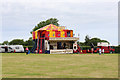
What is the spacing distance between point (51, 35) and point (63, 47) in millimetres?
4194

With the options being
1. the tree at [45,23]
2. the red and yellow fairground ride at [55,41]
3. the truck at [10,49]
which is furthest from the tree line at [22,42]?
the red and yellow fairground ride at [55,41]

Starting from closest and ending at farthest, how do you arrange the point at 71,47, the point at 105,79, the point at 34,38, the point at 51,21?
the point at 105,79 < the point at 71,47 < the point at 34,38 < the point at 51,21

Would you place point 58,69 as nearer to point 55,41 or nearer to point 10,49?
point 55,41

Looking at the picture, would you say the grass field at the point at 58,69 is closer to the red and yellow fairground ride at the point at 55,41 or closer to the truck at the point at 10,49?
the red and yellow fairground ride at the point at 55,41

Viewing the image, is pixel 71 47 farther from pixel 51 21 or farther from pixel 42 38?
pixel 51 21

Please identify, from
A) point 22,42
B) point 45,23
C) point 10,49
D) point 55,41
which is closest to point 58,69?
point 55,41

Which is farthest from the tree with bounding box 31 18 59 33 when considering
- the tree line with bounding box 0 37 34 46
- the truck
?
the truck

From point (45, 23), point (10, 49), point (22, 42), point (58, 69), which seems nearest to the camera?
point (58, 69)

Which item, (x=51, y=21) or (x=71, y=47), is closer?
(x=71, y=47)

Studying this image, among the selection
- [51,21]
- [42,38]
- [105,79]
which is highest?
[51,21]

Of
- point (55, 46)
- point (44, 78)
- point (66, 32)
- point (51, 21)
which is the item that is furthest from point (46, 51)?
point (44, 78)

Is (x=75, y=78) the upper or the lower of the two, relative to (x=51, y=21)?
lower

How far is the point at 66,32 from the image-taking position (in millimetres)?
58031

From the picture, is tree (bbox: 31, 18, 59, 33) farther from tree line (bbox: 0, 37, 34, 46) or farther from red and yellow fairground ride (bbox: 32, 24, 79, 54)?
red and yellow fairground ride (bbox: 32, 24, 79, 54)
